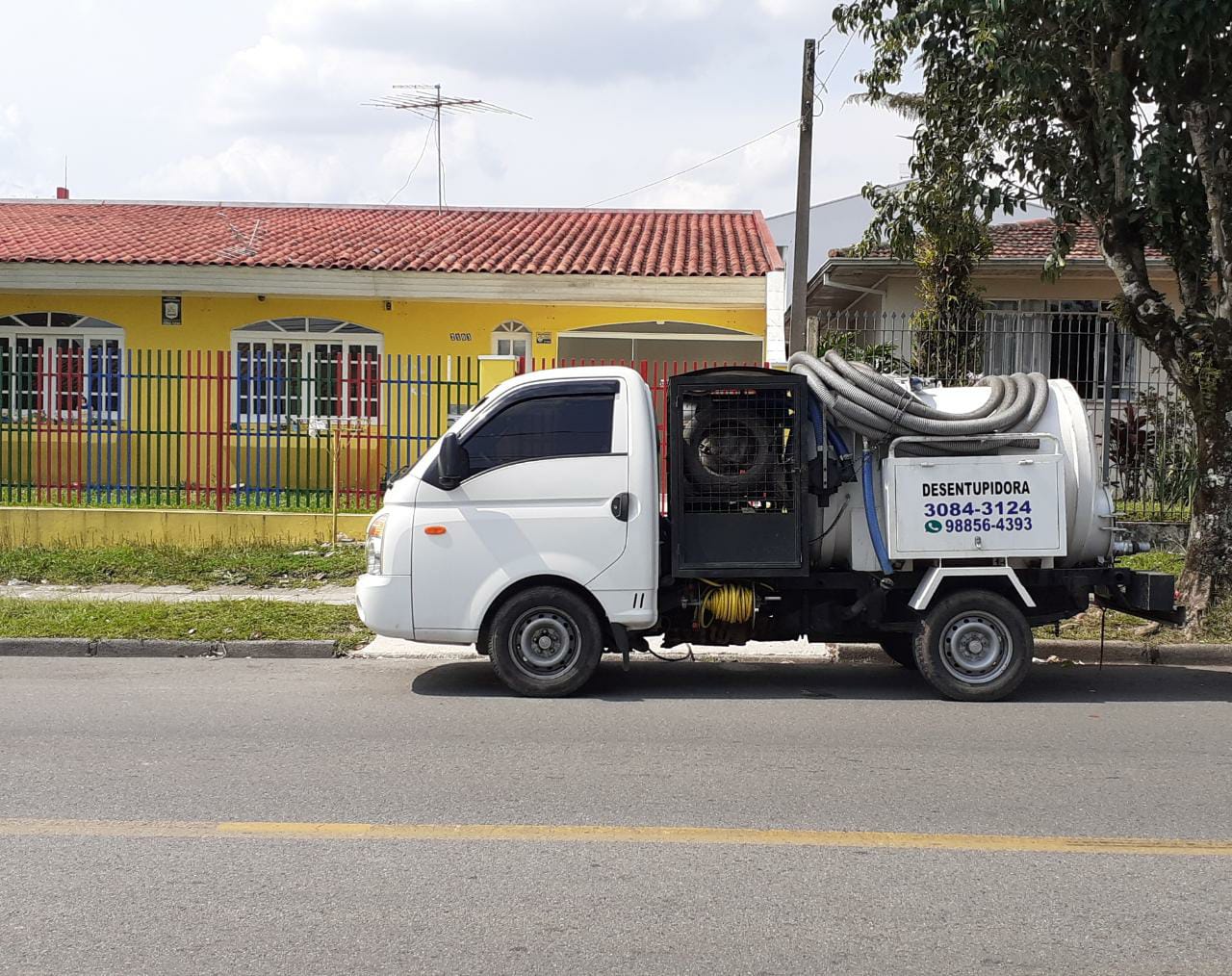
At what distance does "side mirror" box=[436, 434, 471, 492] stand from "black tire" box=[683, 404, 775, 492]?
1378mm

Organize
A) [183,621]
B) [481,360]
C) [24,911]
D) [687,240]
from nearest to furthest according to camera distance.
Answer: [24,911], [183,621], [481,360], [687,240]

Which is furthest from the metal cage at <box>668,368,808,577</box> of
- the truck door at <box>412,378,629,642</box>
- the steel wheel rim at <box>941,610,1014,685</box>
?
the steel wheel rim at <box>941,610,1014,685</box>

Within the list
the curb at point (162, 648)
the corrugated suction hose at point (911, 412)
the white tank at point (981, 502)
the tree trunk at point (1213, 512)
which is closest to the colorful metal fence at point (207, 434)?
the curb at point (162, 648)

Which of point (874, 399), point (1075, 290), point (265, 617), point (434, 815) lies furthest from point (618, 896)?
point (1075, 290)

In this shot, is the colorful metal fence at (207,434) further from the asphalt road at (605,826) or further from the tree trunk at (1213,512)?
the tree trunk at (1213,512)

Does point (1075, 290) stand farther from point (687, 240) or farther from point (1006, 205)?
point (1006, 205)

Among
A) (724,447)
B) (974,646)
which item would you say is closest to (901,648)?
(974,646)

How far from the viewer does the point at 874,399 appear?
809 centimetres

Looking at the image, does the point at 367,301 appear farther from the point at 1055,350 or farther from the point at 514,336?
the point at 1055,350

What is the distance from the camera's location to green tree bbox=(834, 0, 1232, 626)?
955 centimetres

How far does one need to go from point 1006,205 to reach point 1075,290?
9197 mm

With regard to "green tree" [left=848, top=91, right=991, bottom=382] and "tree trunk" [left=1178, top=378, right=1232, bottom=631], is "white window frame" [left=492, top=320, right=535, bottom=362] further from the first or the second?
"tree trunk" [left=1178, top=378, right=1232, bottom=631]

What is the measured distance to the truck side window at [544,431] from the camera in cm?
Answer: 816

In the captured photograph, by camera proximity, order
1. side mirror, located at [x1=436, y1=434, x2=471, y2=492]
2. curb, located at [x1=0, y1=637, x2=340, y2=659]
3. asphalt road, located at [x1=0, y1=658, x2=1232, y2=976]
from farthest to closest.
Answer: curb, located at [x1=0, y1=637, x2=340, y2=659] → side mirror, located at [x1=436, y1=434, x2=471, y2=492] → asphalt road, located at [x1=0, y1=658, x2=1232, y2=976]
